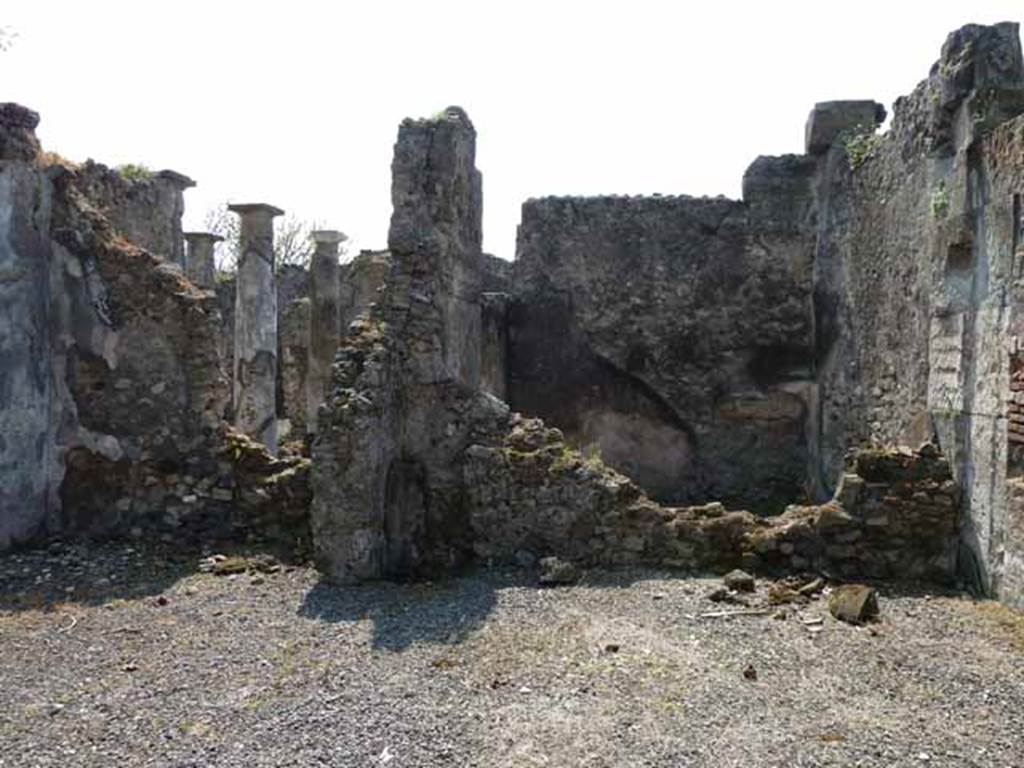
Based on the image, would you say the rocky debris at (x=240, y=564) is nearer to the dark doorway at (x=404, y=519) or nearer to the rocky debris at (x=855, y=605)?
the dark doorway at (x=404, y=519)

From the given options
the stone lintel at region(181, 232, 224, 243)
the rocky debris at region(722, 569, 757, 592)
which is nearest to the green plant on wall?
the rocky debris at region(722, 569, 757, 592)

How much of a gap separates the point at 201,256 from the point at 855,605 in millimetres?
14078

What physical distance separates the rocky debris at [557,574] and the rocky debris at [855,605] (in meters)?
1.89

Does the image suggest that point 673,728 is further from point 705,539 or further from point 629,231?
point 629,231

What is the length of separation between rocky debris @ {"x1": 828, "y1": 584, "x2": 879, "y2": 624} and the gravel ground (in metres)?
0.11

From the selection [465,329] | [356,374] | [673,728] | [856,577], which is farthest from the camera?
[465,329]

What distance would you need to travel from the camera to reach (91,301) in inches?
340

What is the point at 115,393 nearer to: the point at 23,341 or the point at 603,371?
the point at 23,341

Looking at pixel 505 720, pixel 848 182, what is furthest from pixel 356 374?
pixel 848 182

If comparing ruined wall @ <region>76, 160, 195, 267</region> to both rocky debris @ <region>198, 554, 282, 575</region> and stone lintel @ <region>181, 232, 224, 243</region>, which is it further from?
rocky debris @ <region>198, 554, 282, 575</region>

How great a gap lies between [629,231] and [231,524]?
6283 mm

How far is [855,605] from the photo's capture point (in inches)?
241

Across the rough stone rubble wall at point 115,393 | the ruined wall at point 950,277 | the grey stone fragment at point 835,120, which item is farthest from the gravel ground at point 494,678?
the grey stone fragment at point 835,120

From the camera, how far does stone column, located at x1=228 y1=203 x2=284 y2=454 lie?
12.9m
